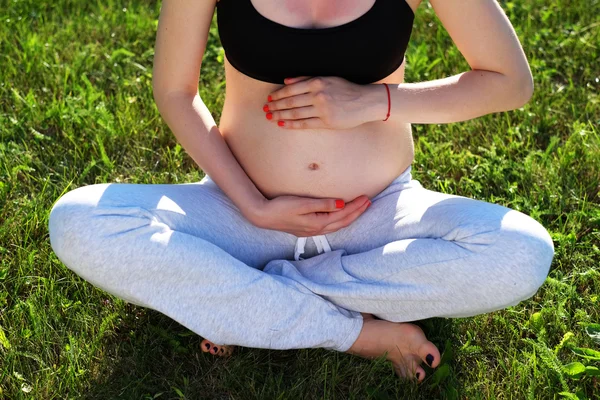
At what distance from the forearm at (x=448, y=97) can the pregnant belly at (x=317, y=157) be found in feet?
0.34

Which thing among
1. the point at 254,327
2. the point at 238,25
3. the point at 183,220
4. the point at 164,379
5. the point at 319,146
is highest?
the point at 238,25

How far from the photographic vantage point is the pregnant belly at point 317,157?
2523 millimetres

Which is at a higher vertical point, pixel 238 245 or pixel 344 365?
pixel 238 245

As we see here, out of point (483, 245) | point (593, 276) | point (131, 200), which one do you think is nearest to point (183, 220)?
point (131, 200)

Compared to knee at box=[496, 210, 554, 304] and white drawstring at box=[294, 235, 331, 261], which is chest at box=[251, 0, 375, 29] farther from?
knee at box=[496, 210, 554, 304]

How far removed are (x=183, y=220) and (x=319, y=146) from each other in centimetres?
47

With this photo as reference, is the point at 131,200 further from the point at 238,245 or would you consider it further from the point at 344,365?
the point at 344,365

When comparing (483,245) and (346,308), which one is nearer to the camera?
(483,245)

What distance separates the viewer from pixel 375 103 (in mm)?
2455

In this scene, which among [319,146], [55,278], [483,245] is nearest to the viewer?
[483,245]

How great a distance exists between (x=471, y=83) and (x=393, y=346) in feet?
2.69

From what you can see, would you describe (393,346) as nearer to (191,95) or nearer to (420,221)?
(420,221)

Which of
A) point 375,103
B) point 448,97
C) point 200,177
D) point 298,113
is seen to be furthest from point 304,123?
point 200,177

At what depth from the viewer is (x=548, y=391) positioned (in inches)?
94.5
